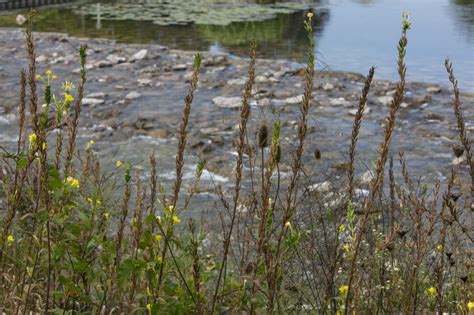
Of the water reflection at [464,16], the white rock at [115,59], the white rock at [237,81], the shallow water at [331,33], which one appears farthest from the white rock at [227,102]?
the water reflection at [464,16]

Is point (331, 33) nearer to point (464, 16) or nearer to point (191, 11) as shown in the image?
point (191, 11)

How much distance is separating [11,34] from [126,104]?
748 centimetres

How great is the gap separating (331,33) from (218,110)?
9208mm

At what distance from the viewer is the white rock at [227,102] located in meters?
10.4

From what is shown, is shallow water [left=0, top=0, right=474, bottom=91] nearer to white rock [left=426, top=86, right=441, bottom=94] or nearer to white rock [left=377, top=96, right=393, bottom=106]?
white rock [left=426, top=86, right=441, bottom=94]

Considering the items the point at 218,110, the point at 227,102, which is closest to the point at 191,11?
the point at 227,102

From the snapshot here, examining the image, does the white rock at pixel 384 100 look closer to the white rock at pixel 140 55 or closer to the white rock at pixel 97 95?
the white rock at pixel 97 95

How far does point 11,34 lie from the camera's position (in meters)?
16.8

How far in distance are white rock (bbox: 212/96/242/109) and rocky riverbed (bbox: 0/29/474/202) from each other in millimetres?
16

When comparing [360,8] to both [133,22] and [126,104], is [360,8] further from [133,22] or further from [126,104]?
[126,104]

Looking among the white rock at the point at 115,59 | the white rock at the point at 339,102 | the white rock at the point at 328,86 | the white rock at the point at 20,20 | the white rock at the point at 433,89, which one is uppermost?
the white rock at the point at 433,89

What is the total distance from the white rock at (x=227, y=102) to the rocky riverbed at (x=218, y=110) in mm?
16

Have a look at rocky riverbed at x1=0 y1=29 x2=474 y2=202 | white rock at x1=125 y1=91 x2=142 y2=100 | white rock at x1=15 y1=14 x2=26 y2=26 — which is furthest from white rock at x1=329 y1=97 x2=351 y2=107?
white rock at x1=15 y1=14 x2=26 y2=26

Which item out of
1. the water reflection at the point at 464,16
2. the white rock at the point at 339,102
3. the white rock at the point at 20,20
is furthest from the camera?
the white rock at the point at 20,20
